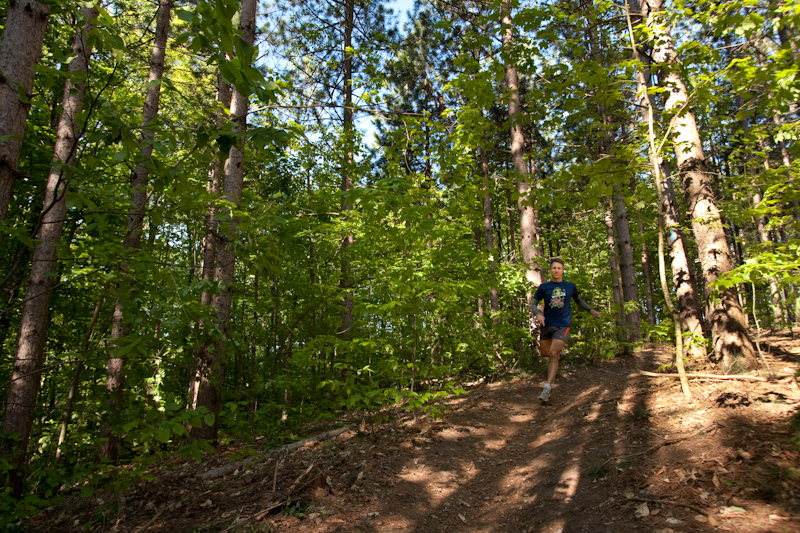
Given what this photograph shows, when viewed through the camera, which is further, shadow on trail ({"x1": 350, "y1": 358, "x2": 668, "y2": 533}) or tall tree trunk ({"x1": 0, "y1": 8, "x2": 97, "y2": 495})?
tall tree trunk ({"x1": 0, "y1": 8, "x2": 97, "y2": 495})

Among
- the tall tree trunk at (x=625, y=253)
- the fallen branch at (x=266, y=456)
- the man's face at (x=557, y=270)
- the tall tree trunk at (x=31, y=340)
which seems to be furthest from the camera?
the tall tree trunk at (x=625, y=253)

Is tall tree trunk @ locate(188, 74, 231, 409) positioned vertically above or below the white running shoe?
above

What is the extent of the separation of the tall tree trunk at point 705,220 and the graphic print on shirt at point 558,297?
62.3 inches

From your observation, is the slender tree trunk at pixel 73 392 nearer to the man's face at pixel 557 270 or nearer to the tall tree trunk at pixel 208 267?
the tall tree trunk at pixel 208 267

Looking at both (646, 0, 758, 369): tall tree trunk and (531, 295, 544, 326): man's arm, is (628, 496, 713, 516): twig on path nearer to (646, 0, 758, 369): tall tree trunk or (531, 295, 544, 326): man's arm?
(646, 0, 758, 369): tall tree trunk

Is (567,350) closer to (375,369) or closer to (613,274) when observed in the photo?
(613,274)

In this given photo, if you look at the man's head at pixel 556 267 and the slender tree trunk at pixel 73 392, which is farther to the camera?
the man's head at pixel 556 267

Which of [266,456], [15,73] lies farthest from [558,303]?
[15,73]

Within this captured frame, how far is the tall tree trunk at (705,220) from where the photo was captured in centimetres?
458

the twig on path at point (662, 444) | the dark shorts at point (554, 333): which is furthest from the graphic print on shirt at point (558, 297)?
the twig on path at point (662, 444)

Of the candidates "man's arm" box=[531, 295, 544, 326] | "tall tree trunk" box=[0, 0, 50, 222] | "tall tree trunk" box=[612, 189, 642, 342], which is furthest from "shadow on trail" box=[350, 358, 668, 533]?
"tall tree trunk" box=[612, 189, 642, 342]

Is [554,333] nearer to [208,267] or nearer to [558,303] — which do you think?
[558,303]

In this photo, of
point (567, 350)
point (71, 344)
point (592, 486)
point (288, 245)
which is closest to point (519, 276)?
point (567, 350)

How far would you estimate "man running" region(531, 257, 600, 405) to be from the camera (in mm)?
5574
